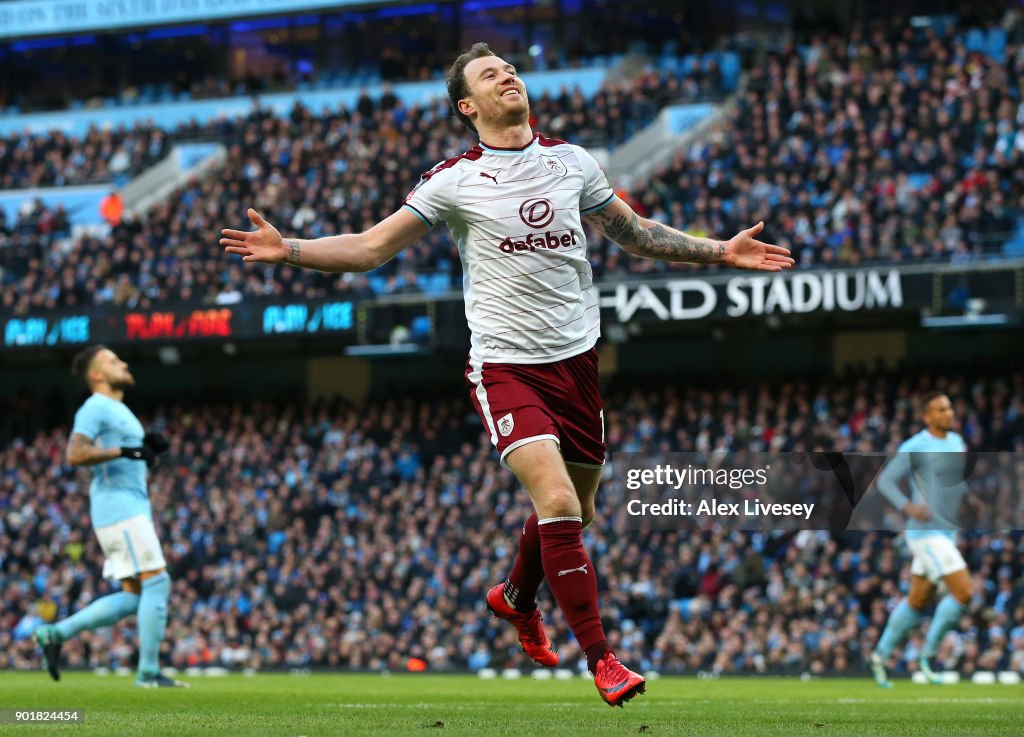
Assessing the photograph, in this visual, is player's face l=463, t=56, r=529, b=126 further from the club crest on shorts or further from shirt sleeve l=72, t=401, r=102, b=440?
shirt sleeve l=72, t=401, r=102, b=440

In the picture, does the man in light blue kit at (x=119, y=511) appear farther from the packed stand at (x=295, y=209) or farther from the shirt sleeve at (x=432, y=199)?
the packed stand at (x=295, y=209)

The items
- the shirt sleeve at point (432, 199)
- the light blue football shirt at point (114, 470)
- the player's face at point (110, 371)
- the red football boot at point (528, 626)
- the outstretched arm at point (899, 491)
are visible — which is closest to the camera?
the shirt sleeve at point (432, 199)

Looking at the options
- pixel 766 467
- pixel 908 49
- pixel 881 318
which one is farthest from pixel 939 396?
pixel 908 49

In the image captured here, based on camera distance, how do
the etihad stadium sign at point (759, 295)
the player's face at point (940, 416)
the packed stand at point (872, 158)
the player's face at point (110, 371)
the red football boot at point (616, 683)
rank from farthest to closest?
the packed stand at point (872, 158) → the etihad stadium sign at point (759, 295) → the player's face at point (940, 416) → the player's face at point (110, 371) → the red football boot at point (616, 683)

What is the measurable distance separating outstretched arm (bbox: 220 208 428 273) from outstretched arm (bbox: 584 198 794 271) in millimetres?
1078

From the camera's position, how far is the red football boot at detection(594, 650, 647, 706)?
653 centimetres

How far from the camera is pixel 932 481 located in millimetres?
12203

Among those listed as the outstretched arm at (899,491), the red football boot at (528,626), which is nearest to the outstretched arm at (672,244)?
the red football boot at (528,626)

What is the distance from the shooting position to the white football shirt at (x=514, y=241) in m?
7.37

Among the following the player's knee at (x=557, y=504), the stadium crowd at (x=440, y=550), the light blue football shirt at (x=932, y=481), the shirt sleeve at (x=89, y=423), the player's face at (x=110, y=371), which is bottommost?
the stadium crowd at (x=440, y=550)

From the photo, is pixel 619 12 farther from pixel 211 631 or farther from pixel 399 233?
pixel 399 233

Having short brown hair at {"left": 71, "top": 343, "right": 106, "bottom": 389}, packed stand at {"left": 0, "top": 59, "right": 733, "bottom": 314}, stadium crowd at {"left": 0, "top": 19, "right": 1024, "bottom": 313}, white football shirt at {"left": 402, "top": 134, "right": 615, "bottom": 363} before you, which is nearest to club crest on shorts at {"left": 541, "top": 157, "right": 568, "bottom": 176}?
white football shirt at {"left": 402, "top": 134, "right": 615, "bottom": 363}

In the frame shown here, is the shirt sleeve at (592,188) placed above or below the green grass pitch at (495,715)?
above

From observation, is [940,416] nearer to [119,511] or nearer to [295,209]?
[119,511]
